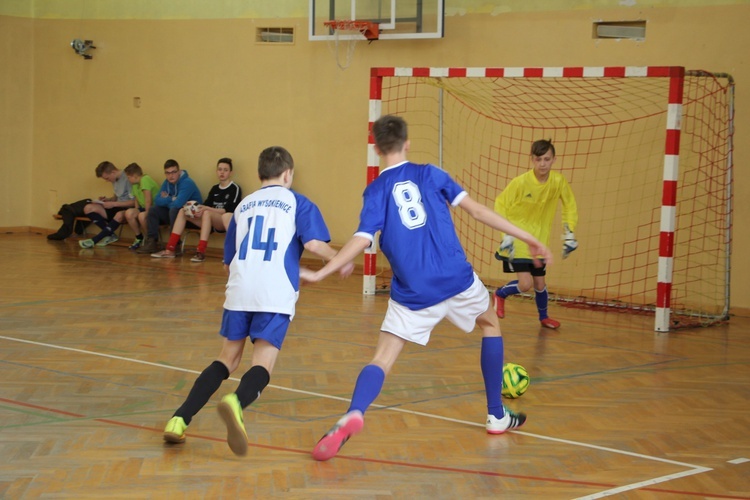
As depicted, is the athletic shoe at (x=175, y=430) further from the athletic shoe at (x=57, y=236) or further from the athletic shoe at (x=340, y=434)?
the athletic shoe at (x=57, y=236)

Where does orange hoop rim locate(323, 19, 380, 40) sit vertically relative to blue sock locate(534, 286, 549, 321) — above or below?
above

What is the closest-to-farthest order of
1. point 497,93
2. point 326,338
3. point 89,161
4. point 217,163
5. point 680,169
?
point 326,338 → point 680,169 → point 497,93 → point 217,163 → point 89,161

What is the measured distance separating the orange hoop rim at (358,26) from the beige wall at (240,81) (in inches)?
13.0

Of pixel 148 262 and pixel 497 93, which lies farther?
pixel 148 262

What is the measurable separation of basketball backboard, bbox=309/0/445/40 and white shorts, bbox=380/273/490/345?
251 inches

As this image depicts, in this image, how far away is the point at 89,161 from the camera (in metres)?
13.9

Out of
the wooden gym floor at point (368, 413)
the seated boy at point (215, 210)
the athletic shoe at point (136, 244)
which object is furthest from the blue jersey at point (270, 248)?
the athletic shoe at point (136, 244)

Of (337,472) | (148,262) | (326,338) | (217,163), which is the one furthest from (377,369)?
(217,163)

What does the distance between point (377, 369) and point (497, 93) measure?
6.67 metres

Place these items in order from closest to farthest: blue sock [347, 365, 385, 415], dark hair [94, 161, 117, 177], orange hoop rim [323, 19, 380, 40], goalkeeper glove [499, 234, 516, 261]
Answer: blue sock [347, 365, 385, 415]
goalkeeper glove [499, 234, 516, 261]
orange hoop rim [323, 19, 380, 40]
dark hair [94, 161, 117, 177]

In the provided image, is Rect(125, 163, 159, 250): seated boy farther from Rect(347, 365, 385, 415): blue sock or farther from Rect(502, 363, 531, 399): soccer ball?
Rect(347, 365, 385, 415): blue sock

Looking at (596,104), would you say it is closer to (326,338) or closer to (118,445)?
(326,338)

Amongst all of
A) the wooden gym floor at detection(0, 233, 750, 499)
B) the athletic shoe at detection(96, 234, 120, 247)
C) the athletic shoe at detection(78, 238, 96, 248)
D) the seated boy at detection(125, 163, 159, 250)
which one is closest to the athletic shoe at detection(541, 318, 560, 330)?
the wooden gym floor at detection(0, 233, 750, 499)

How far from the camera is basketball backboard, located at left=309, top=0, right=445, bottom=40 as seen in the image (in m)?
10.5
